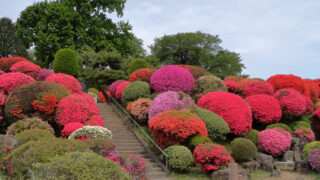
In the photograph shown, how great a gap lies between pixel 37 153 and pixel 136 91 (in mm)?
11474

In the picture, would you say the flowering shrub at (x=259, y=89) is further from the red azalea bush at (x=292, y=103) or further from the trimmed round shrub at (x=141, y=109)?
the trimmed round shrub at (x=141, y=109)

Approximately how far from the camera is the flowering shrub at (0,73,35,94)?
1555cm

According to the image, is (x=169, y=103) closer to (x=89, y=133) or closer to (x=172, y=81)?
(x=172, y=81)

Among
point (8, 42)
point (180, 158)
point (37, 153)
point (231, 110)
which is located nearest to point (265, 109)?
point (231, 110)

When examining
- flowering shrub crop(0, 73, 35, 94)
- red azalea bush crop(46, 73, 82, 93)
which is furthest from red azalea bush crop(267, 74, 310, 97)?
flowering shrub crop(0, 73, 35, 94)

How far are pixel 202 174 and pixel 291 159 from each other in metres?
5.61

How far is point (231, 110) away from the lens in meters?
15.7

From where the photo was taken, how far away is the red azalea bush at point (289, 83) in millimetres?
21094

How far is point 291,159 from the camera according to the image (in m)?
15.0

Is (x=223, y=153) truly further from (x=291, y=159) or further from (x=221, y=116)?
(x=291, y=159)

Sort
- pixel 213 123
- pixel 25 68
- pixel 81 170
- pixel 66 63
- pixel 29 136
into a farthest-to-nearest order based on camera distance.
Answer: pixel 66 63
pixel 25 68
pixel 213 123
pixel 29 136
pixel 81 170

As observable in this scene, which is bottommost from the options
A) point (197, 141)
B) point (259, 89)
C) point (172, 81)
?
point (197, 141)

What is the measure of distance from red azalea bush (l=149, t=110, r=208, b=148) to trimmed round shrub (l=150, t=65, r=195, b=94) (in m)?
5.07

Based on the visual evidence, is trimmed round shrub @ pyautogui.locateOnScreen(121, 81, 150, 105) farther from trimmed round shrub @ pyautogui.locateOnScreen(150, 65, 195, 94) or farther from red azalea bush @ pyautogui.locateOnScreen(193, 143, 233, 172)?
red azalea bush @ pyautogui.locateOnScreen(193, 143, 233, 172)
